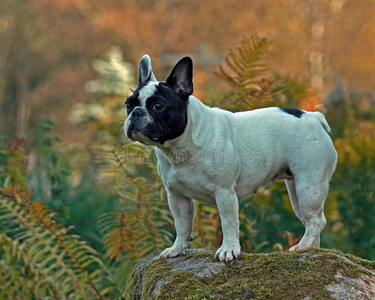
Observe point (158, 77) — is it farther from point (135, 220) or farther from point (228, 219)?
point (228, 219)

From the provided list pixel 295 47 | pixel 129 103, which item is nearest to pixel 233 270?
pixel 129 103

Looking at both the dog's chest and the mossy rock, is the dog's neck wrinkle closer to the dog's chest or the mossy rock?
the dog's chest

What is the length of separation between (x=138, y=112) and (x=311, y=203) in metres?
1.58

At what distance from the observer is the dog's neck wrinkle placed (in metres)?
3.93

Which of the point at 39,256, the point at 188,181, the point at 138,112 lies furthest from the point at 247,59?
the point at 39,256

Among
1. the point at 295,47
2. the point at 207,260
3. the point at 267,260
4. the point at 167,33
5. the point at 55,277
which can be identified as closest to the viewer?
the point at 267,260

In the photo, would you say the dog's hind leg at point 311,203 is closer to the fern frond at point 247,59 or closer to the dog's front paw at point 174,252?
the dog's front paw at point 174,252

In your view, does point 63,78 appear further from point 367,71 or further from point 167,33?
point 367,71

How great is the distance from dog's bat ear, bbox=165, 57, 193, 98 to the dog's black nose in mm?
314

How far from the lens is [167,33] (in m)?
26.2

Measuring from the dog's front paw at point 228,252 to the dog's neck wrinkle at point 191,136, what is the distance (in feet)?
2.54

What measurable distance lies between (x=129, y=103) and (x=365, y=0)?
93.8 ft

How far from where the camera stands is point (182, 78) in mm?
3883

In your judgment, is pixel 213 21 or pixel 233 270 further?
pixel 213 21
